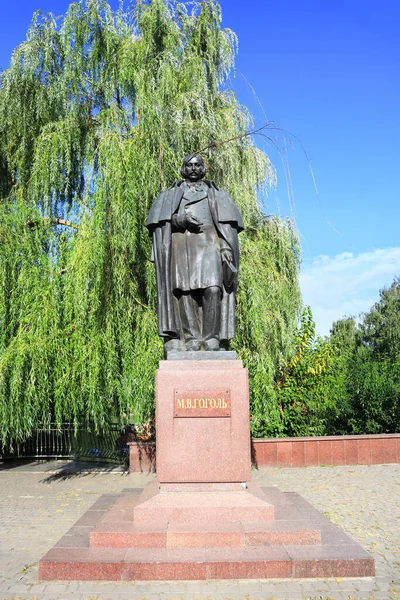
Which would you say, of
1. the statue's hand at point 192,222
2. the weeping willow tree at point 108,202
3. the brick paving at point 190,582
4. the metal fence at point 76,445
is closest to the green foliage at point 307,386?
the weeping willow tree at point 108,202

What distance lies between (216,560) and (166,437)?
1243 mm

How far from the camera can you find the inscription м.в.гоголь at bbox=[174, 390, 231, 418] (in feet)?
18.7

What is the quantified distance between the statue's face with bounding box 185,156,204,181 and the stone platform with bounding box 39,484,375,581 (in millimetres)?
3285

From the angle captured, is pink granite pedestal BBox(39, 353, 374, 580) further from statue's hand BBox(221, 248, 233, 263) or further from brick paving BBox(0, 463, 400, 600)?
statue's hand BBox(221, 248, 233, 263)

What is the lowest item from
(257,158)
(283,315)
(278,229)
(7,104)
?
(283,315)

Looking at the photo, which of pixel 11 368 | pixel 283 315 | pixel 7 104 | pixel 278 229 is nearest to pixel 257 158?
pixel 278 229

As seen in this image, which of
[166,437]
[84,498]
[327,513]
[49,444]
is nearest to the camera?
[166,437]

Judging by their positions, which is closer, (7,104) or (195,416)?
(195,416)

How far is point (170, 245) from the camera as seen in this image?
6.27 metres

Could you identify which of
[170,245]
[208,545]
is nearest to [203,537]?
[208,545]

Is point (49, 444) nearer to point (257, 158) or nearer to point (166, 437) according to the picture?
point (257, 158)

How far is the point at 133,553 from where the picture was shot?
16.6 feet

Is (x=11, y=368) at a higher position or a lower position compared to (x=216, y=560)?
higher

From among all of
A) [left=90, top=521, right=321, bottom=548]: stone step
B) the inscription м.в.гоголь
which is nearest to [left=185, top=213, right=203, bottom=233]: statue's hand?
the inscription м.в.гоголь
